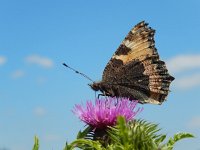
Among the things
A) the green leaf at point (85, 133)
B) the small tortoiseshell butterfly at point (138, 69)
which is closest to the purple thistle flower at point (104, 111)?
the green leaf at point (85, 133)

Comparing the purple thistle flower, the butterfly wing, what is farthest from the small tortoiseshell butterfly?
the purple thistle flower

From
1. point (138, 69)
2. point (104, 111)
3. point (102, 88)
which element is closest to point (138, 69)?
point (138, 69)

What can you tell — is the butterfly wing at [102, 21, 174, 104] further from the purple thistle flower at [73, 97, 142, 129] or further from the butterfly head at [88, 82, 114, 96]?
the purple thistle flower at [73, 97, 142, 129]

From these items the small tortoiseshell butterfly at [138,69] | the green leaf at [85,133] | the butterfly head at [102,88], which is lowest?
the green leaf at [85,133]

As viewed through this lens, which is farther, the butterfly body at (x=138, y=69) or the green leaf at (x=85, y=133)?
the butterfly body at (x=138, y=69)

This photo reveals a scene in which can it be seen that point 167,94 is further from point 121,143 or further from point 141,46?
point 121,143

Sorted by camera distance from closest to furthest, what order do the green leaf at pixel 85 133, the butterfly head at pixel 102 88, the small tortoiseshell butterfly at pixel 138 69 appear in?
the green leaf at pixel 85 133, the butterfly head at pixel 102 88, the small tortoiseshell butterfly at pixel 138 69

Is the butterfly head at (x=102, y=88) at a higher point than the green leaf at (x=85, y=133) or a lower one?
higher

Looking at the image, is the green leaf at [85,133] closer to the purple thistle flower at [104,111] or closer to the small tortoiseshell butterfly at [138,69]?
the purple thistle flower at [104,111]

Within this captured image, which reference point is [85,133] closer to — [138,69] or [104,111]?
[104,111]
